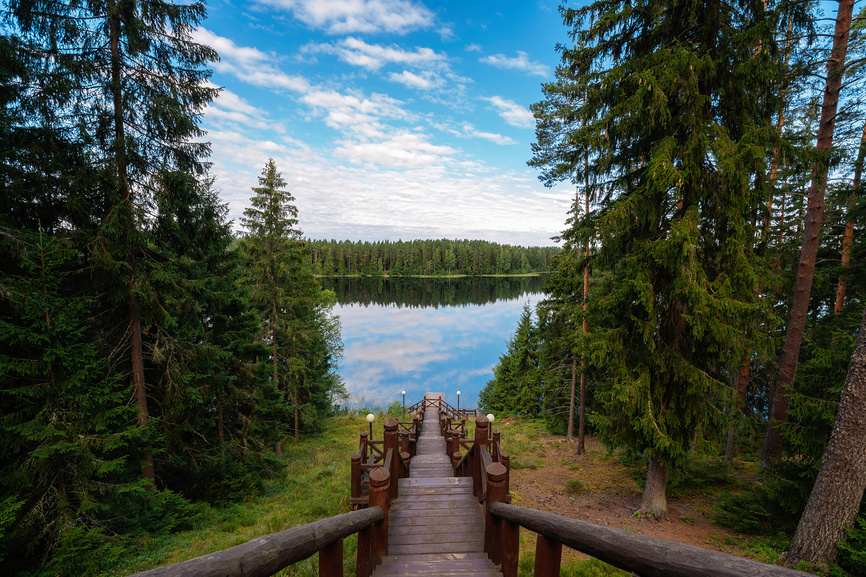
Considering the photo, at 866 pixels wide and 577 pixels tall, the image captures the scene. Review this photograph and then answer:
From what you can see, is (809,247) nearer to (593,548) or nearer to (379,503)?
(593,548)

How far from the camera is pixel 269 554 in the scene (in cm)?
173

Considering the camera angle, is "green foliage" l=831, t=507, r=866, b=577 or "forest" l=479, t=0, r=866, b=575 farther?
"forest" l=479, t=0, r=866, b=575

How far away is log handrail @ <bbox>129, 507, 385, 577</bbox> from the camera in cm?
141

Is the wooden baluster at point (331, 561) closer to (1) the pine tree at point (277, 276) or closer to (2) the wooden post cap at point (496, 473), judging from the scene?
(2) the wooden post cap at point (496, 473)

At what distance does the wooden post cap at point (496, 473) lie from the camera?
3479mm

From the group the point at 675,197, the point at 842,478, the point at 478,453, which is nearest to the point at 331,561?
the point at 478,453

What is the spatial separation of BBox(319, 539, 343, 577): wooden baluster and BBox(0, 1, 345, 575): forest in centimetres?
557

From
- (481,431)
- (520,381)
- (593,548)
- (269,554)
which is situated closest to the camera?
(269,554)

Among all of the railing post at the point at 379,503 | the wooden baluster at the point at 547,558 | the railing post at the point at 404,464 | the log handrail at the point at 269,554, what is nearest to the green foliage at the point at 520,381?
the railing post at the point at 404,464

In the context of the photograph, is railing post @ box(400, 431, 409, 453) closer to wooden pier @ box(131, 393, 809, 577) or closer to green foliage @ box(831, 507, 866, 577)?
wooden pier @ box(131, 393, 809, 577)

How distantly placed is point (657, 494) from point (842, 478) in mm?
3991

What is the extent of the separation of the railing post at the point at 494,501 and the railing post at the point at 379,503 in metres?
1.05

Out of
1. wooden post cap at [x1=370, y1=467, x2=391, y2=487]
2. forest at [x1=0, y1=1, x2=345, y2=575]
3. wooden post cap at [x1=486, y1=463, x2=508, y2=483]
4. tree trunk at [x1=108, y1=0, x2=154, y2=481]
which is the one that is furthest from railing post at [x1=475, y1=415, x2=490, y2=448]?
tree trunk at [x1=108, y1=0, x2=154, y2=481]

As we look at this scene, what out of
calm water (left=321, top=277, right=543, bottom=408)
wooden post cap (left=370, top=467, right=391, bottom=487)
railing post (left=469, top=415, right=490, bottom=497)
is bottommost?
calm water (left=321, top=277, right=543, bottom=408)
